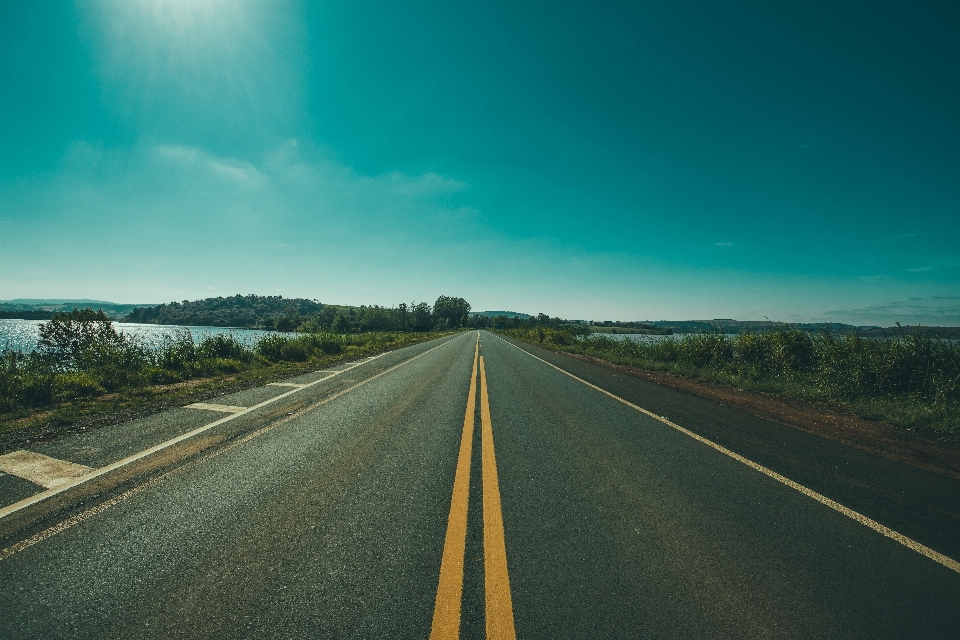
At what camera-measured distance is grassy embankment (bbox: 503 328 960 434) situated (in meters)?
7.42

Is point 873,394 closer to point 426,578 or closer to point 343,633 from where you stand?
point 426,578

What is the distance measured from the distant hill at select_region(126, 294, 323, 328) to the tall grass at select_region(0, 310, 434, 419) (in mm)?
86405

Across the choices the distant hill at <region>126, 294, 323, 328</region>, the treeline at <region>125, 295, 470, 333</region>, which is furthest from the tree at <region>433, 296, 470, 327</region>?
the distant hill at <region>126, 294, 323, 328</region>

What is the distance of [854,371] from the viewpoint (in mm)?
9555

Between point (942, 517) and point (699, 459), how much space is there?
75.8 inches

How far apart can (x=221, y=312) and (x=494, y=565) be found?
125555 mm

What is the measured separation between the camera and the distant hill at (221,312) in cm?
9962

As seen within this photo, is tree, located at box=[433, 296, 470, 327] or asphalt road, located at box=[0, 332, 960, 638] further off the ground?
tree, located at box=[433, 296, 470, 327]

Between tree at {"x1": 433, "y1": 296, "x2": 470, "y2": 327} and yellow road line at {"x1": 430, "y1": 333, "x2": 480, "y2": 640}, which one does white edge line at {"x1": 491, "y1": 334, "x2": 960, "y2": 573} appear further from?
tree at {"x1": 433, "y1": 296, "x2": 470, "y2": 327}

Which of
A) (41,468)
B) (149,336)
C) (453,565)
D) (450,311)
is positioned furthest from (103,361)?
(450,311)

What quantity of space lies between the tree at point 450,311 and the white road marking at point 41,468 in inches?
5553

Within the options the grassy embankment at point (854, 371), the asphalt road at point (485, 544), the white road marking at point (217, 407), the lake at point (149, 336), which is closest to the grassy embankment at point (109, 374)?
the white road marking at point (217, 407)

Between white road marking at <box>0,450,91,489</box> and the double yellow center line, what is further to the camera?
white road marking at <box>0,450,91,489</box>

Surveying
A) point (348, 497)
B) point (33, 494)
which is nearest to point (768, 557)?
point (348, 497)
